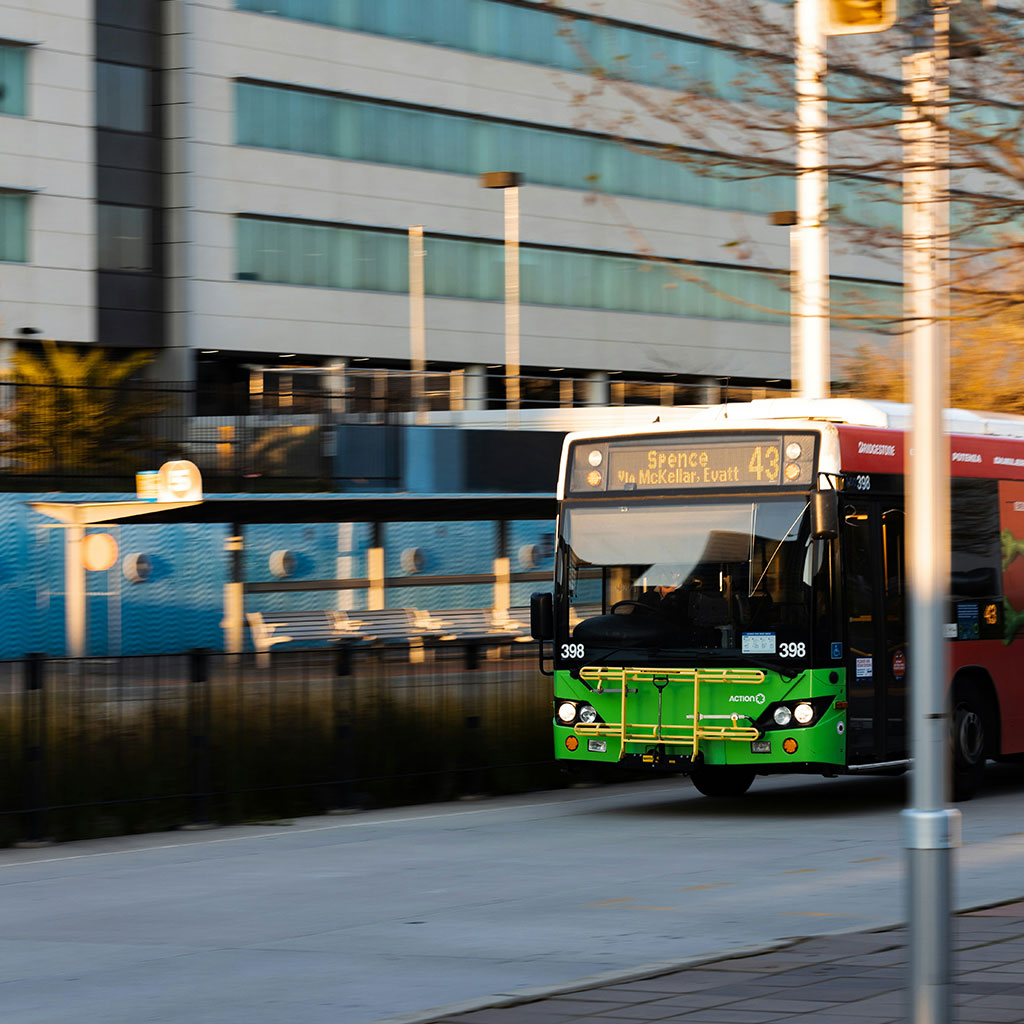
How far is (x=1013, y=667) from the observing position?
1623 cm

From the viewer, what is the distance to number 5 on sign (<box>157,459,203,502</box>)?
26.8 m

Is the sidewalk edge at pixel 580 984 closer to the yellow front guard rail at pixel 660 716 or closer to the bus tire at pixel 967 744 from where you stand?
the yellow front guard rail at pixel 660 716

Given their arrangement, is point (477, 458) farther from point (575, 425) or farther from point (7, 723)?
point (7, 723)

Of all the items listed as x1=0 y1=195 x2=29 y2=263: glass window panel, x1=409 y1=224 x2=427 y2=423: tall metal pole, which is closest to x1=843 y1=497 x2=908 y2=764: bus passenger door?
x1=409 y1=224 x2=427 y2=423: tall metal pole

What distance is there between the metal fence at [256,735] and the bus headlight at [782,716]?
3.31 metres

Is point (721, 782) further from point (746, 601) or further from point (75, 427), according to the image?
point (75, 427)

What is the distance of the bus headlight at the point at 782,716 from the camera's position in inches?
556

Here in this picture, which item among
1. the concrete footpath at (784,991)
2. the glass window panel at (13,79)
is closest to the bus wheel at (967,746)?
the concrete footpath at (784,991)

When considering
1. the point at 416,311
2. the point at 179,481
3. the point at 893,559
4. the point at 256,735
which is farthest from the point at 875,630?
the point at 416,311

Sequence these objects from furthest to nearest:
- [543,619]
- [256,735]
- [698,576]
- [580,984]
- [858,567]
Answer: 1. [543,619]
2. [256,735]
3. [858,567]
4. [698,576]
5. [580,984]

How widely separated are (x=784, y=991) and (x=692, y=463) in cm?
776

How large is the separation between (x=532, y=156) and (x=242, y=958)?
48527 millimetres

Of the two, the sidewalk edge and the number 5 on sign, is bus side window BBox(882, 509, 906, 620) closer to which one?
the sidewalk edge

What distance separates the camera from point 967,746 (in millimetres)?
15445
